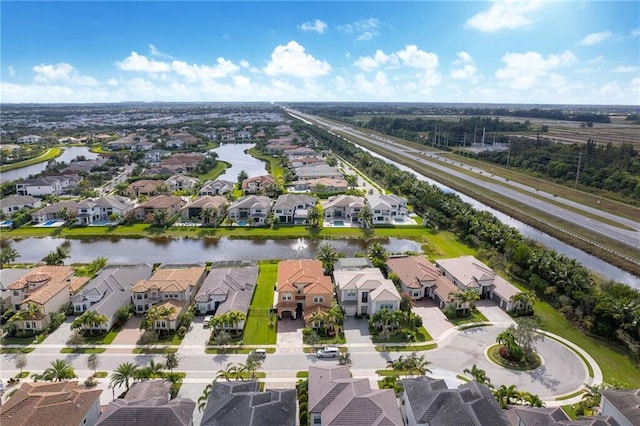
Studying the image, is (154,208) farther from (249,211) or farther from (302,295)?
(302,295)

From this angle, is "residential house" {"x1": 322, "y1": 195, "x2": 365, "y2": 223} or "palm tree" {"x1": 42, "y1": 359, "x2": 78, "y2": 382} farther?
"residential house" {"x1": 322, "y1": 195, "x2": 365, "y2": 223}

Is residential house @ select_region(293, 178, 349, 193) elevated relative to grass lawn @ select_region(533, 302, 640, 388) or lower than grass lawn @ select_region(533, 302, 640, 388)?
elevated

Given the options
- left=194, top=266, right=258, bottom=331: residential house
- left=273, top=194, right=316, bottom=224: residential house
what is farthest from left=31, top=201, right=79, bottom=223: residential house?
left=194, top=266, right=258, bottom=331: residential house

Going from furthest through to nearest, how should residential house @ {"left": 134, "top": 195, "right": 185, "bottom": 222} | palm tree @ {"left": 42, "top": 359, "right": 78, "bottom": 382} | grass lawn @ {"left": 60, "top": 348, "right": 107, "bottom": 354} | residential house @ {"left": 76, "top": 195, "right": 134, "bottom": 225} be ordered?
1. residential house @ {"left": 134, "top": 195, "right": 185, "bottom": 222}
2. residential house @ {"left": 76, "top": 195, "right": 134, "bottom": 225}
3. grass lawn @ {"left": 60, "top": 348, "right": 107, "bottom": 354}
4. palm tree @ {"left": 42, "top": 359, "right": 78, "bottom": 382}

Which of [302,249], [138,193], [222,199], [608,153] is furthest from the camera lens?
[608,153]

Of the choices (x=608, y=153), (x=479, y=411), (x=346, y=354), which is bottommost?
(x=346, y=354)

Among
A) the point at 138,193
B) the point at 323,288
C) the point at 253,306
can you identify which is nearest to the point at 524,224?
the point at 323,288

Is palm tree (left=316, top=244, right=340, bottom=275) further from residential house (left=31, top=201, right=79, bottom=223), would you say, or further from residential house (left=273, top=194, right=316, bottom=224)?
residential house (left=31, top=201, right=79, bottom=223)

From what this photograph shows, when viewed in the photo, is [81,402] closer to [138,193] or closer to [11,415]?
[11,415]
